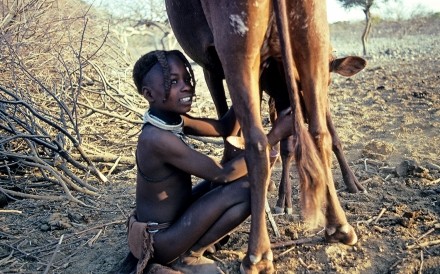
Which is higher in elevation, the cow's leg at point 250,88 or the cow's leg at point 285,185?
the cow's leg at point 250,88

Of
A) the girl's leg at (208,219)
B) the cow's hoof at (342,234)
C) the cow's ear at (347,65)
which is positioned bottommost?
the cow's hoof at (342,234)

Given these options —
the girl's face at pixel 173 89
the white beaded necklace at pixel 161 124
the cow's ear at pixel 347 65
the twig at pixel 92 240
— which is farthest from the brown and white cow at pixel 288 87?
the twig at pixel 92 240

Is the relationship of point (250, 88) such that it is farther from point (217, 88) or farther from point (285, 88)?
point (217, 88)

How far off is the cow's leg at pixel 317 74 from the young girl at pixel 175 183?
0.16 metres

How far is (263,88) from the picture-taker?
3.26 metres

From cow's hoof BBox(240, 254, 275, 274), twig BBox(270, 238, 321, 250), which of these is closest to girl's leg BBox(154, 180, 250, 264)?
cow's hoof BBox(240, 254, 275, 274)

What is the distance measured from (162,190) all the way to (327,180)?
82cm

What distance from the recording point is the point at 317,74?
251cm

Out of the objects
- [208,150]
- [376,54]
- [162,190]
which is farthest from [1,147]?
[376,54]

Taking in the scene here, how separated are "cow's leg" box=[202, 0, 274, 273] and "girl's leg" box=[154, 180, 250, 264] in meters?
0.08

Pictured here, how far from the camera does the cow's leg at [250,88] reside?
2.35 meters

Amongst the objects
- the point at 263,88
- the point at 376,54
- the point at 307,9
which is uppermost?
the point at 307,9

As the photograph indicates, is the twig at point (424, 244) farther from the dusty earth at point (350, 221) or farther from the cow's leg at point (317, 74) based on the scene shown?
the cow's leg at point (317, 74)

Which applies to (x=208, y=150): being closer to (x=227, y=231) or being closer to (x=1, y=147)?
(x=1, y=147)
